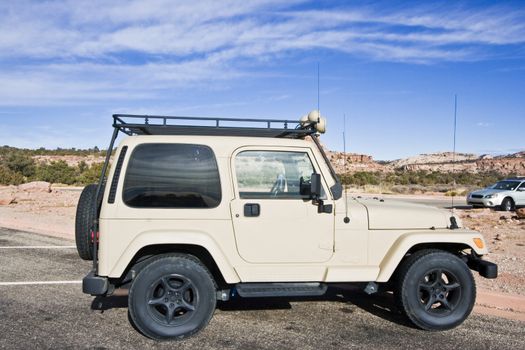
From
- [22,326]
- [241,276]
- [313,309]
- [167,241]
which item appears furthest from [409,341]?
[22,326]

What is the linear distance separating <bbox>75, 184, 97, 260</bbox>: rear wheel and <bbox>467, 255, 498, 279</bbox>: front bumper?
162 inches

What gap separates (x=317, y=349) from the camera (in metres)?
4.37

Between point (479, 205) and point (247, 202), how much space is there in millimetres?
18044

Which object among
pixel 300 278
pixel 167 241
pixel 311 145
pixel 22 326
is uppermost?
pixel 311 145

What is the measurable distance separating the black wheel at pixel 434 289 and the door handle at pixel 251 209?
1.70 m

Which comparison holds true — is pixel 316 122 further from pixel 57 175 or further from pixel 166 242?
pixel 57 175

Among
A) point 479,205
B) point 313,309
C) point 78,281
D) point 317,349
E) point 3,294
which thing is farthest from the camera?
point 479,205

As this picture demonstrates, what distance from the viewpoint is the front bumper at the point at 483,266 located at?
16.2ft

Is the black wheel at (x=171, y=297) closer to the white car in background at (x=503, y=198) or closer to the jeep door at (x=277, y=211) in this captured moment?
the jeep door at (x=277, y=211)

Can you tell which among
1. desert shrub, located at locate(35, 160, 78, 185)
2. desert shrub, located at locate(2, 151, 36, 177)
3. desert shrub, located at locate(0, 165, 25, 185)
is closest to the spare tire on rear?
desert shrub, located at locate(0, 165, 25, 185)

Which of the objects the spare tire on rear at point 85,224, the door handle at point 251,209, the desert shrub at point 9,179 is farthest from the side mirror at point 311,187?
the desert shrub at point 9,179

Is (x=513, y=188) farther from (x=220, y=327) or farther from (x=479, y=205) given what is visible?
(x=220, y=327)

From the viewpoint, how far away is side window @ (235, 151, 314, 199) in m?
4.80

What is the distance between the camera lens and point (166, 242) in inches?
177
